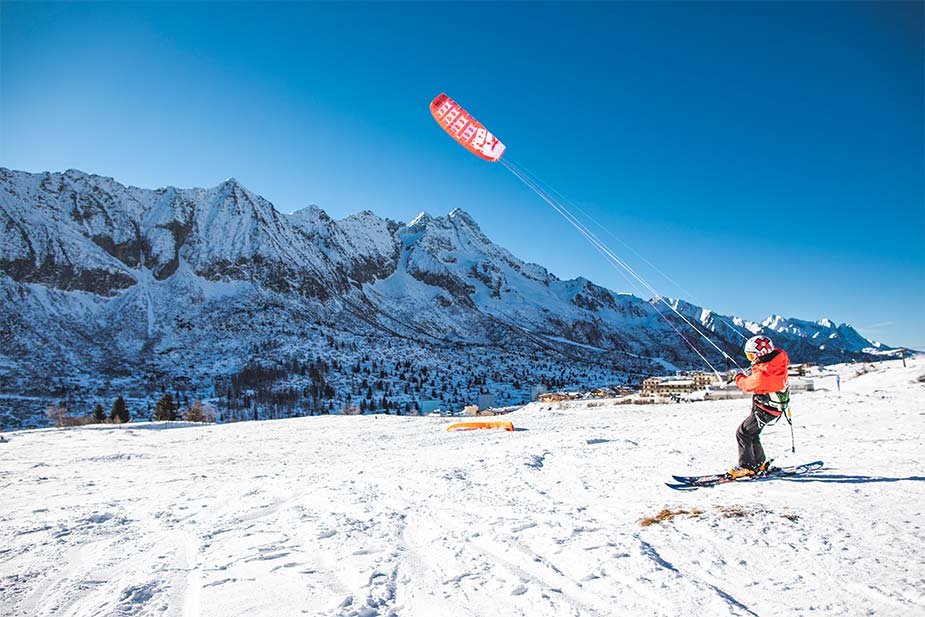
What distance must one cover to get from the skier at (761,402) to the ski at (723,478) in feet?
0.35

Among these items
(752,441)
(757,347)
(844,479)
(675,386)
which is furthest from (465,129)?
(675,386)

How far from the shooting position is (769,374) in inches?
347

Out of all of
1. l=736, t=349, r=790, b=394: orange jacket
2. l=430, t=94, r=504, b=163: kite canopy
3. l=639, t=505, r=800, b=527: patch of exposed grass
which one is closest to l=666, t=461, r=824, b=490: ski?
l=736, t=349, r=790, b=394: orange jacket

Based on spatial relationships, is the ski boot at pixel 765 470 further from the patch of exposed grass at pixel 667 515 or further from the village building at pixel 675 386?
the village building at pixel 675 386

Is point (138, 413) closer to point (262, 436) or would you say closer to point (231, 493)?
point (262, 436)

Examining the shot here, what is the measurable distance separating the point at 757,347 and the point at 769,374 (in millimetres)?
776

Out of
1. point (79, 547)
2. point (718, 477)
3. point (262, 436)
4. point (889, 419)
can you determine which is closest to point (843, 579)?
point (718, 477)

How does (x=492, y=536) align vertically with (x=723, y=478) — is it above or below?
below

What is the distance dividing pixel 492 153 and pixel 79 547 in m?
20.3

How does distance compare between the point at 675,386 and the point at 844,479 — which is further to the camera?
the point at 675,386

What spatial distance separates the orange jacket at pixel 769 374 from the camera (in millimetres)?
8781

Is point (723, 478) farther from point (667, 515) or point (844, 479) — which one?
point (667, 515)

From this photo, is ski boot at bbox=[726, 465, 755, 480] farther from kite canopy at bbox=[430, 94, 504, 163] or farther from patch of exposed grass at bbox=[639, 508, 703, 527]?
kite canopy at bbox=[430, 94, 504, 163]

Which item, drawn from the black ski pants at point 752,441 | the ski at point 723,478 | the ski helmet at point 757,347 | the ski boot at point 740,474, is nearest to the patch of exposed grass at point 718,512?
the ski at point 723,478
